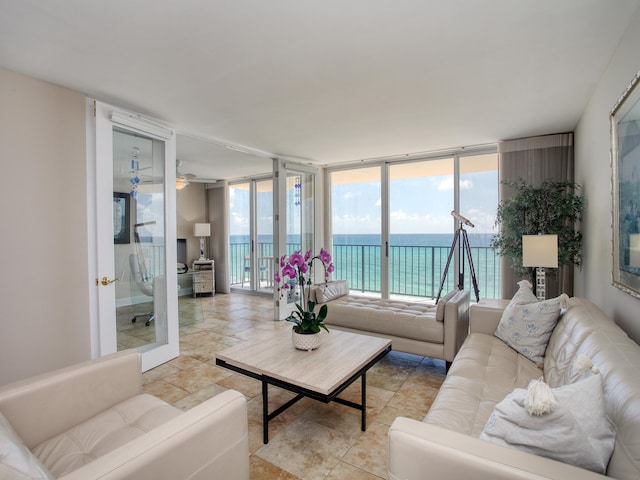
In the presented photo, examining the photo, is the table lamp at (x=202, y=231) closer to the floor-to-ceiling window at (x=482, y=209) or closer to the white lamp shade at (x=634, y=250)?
the floor-to-ceiling window at (x=482, y=209)

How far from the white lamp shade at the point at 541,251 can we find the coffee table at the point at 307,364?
1.49 meters

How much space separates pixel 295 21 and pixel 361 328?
8.44 feet

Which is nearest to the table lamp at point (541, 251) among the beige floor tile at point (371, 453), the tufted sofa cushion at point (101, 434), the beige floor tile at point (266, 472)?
the beige floor tile at point (371, 453)

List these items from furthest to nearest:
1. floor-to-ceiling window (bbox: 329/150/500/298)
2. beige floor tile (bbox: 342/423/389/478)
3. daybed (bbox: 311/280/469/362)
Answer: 1. floor-to-ceiling window (bbox: 329/150/500/298)
2. daybed (bbox: 311/280/469/362)
3. beige floor tile (bbox: 342/423/389/478)

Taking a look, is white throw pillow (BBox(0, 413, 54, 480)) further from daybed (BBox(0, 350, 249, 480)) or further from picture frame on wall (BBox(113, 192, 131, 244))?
picture frame on wall (BBox(113, 192, 131, 244))

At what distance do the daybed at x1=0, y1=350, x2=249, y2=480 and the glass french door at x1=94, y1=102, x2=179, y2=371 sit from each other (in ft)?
4.07

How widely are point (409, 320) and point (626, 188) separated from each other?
176 cm

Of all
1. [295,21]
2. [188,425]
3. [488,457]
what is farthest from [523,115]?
[188,425]

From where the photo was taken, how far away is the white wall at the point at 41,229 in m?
2.15

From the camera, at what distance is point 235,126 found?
342 centimetres

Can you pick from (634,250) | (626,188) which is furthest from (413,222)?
(634,250)

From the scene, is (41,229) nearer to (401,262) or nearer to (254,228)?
(254,228)

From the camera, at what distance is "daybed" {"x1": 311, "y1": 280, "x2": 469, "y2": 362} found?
276 centimetres

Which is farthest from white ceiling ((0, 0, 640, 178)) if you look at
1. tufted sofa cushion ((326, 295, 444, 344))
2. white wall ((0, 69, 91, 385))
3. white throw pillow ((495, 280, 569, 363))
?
tufted sofa cushion ((326, 295, 444, 344))
